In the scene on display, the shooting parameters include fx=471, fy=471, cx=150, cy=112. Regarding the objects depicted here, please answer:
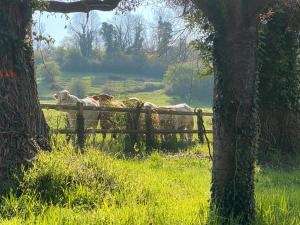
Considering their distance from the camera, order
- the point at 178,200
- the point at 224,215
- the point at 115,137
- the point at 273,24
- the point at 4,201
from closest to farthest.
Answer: the point at 224,215
the point at 4,201
the point at 178,200
the point at 273,24
the point at 115,137

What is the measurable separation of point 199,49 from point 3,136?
26.3 ft

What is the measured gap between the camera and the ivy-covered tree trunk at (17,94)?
7.09 meters

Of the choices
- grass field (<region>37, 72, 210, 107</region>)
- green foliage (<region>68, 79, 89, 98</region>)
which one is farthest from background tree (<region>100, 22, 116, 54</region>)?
green foliage (<region>68, 79, 89, 98</region>)

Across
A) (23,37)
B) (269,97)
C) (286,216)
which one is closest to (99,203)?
(286,216)

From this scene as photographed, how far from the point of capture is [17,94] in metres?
7.45

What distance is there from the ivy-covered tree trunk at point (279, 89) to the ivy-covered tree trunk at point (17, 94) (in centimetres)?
733

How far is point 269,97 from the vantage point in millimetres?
13414

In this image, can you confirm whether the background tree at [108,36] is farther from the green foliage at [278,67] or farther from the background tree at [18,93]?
the background tree at [18,93]

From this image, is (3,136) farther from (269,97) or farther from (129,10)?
(269,97)

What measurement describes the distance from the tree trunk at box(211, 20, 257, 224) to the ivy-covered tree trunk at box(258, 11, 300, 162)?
7.98 meters

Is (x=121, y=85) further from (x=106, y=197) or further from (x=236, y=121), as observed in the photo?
(x=236, y=121)

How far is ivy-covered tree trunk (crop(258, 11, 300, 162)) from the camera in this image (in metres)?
13.2

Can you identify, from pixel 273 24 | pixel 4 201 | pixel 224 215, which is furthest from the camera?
pixel 273 24

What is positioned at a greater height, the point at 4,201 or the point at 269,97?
the point at 269,97
